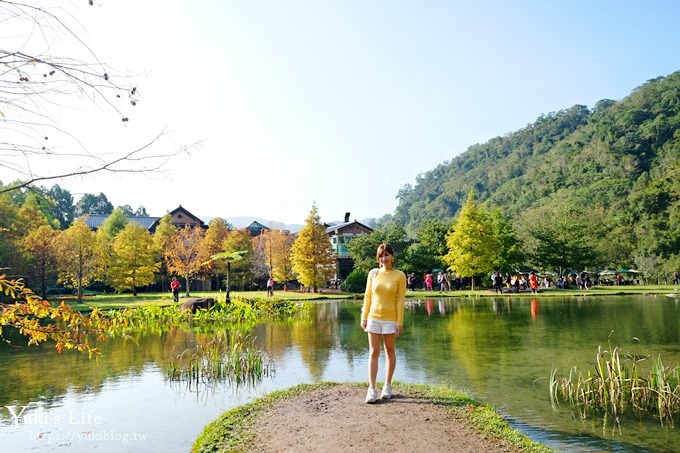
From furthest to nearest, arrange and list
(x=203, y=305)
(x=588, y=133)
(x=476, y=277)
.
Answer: (x=588, y=133)
(x=476, y=277)
(x=203, y=305)

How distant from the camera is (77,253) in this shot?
32.5 meters

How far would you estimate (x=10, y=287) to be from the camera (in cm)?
269

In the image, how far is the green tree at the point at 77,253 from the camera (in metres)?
32.1

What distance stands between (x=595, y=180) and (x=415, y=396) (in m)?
72.4

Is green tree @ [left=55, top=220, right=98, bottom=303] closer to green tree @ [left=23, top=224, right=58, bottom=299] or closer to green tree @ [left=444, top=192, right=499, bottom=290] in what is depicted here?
green tree @ [left=23, top=224, right=58, bottom=299]

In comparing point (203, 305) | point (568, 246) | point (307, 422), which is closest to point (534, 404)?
point (307, 422)

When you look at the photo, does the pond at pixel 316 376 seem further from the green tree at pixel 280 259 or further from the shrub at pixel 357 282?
the green tree at pixel 280 259

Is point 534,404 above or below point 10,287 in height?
below

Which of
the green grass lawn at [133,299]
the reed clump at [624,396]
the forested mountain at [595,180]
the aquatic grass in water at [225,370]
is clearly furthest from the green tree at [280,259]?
the reed clump at [624,396]

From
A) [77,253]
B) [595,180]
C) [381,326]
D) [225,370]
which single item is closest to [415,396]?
[381,326]

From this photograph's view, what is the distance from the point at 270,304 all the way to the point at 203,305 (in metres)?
3.36

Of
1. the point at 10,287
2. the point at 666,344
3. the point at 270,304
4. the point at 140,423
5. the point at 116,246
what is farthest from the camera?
the point at 116,246

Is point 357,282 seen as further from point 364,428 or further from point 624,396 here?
point 364,428

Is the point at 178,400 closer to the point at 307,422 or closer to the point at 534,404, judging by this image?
the point at 307,422
